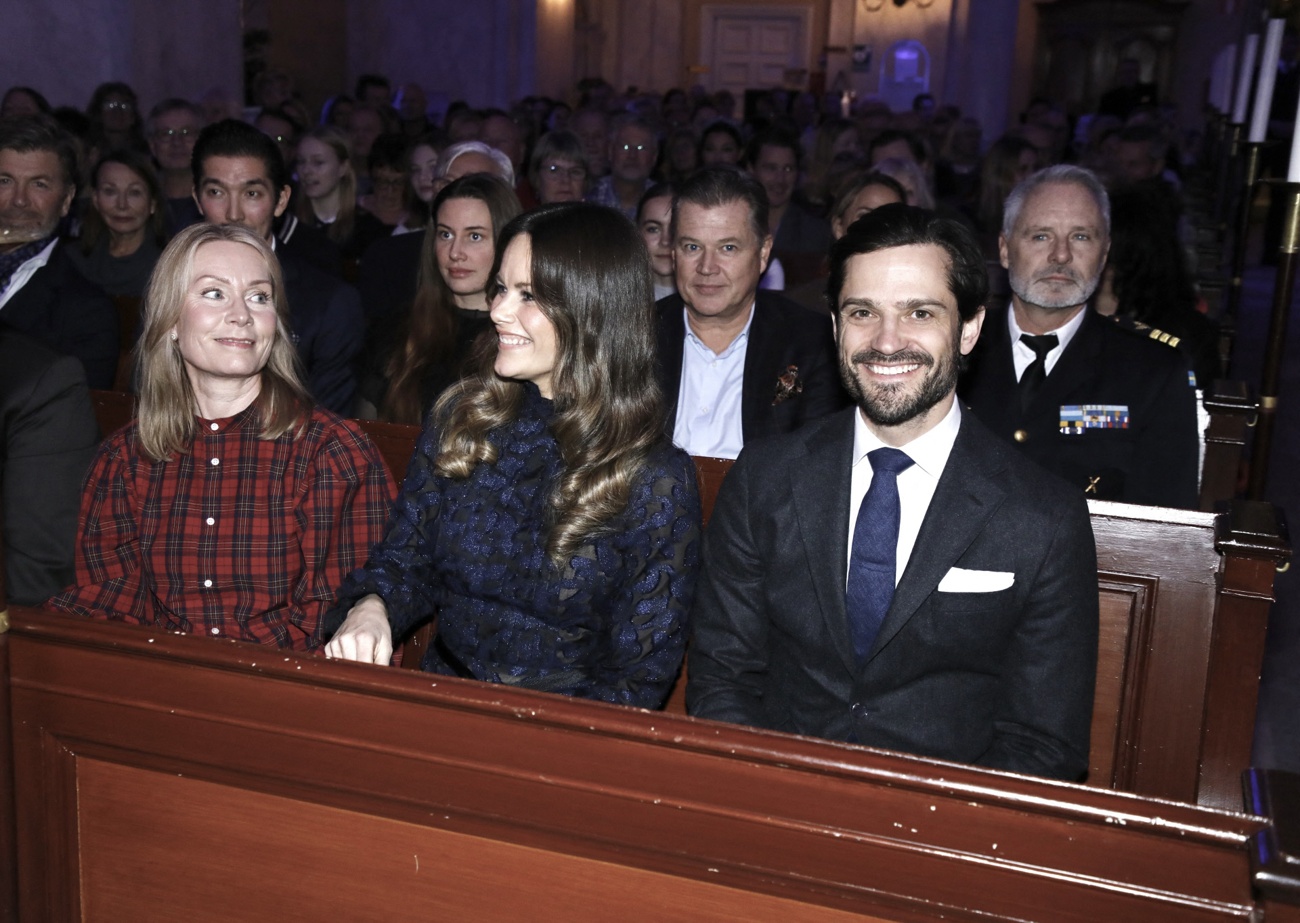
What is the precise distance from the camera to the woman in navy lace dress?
7.16 ft

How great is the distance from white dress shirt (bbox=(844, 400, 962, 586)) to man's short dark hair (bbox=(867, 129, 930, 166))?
4.70 m

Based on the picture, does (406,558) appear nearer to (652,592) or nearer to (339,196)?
(652,592)

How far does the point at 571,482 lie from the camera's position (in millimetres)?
2184

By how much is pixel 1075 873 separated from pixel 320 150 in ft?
17.6

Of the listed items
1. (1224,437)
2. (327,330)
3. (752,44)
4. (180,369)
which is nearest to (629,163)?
(327,330)

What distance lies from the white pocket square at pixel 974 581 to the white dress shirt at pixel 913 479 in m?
0.08

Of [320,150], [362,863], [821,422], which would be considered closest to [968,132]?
[320,150]

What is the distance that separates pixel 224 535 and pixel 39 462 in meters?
0.42

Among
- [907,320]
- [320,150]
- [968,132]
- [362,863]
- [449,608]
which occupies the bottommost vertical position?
[362,863]

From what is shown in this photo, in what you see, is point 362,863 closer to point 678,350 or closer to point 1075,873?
point 1075,873

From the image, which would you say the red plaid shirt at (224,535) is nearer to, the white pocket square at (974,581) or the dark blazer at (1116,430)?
the white pocket square at (974,581)

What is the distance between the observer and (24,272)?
12.3 feet

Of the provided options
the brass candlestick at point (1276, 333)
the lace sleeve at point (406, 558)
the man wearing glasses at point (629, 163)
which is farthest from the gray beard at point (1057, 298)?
the man wearing glasses at point (629, 163)

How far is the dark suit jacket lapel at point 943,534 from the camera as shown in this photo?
195cm
